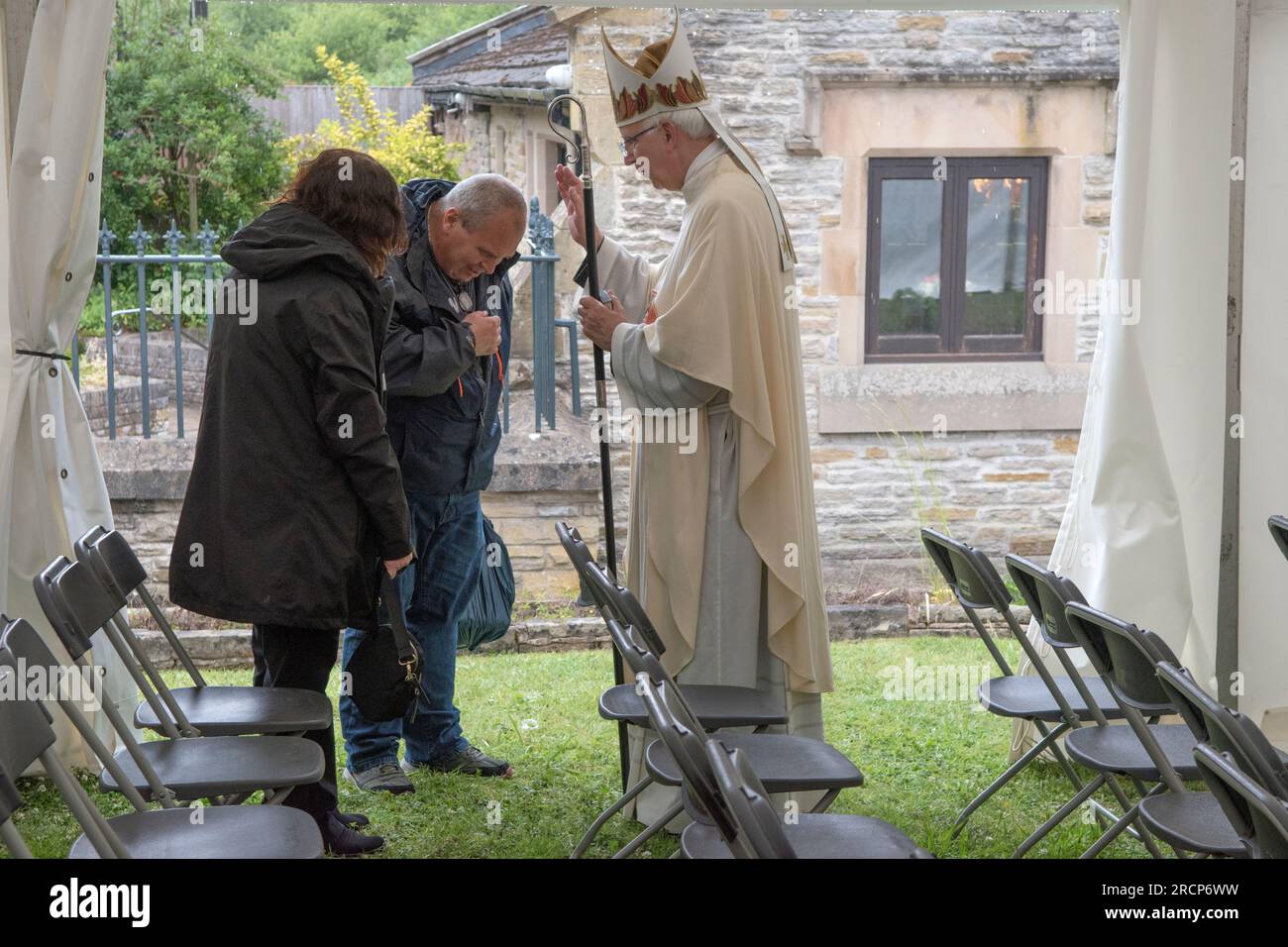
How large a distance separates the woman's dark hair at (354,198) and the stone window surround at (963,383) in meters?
4.79

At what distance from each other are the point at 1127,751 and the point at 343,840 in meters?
1.88

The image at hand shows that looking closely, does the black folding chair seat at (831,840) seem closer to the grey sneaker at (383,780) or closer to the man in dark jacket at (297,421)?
the man in dark jacket at (297,421)

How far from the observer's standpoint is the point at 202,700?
3334 mm

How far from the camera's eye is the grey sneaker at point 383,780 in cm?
409

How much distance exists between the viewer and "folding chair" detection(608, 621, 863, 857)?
2689 mm

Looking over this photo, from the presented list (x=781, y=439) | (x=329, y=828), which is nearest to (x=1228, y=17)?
(x=781, y=439)

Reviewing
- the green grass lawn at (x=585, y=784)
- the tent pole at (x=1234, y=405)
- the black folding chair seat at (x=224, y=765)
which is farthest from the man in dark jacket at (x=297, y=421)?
the tent pole at (x=1234, y=405)

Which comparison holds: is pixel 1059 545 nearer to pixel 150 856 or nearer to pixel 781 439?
pixel 781 439

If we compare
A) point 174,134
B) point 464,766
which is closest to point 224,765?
point 464,766

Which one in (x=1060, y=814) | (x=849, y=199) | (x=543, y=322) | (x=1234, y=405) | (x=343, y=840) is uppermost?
(x=849, y=199)

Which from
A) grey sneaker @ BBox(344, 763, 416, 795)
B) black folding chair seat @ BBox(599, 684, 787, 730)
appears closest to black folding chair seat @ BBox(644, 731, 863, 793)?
black folding chair seat @ BBox(599, 684, 787, 730)

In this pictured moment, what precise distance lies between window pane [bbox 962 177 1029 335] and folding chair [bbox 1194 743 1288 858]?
5.94 m

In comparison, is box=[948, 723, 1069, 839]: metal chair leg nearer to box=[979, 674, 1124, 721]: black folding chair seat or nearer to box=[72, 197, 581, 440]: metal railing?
box=[979, 674, 1124, 721]: black folding chair seat

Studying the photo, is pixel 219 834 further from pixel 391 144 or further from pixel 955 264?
pixel 391 144
